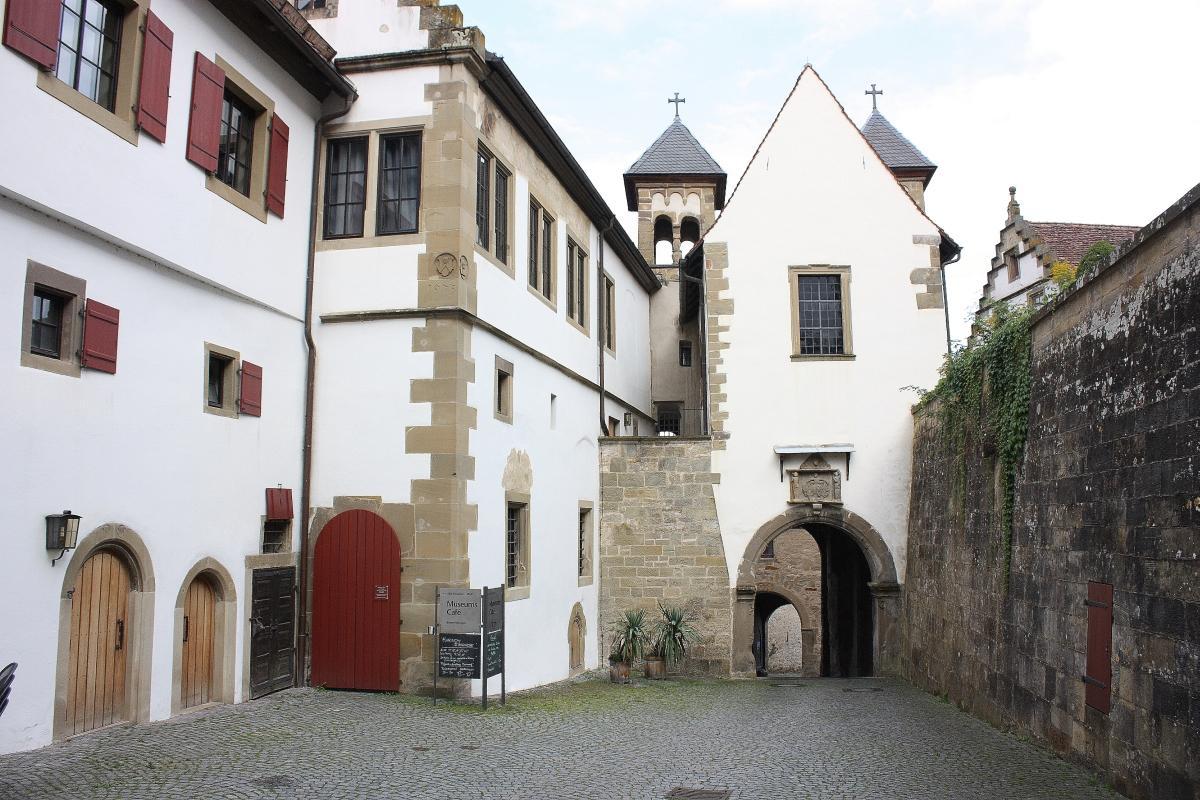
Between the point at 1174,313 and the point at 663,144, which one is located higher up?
the point at 663,144

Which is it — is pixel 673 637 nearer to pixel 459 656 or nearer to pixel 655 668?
pixel 655 668

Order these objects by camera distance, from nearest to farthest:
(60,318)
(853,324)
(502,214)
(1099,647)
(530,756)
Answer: (1099,647)
(60,318)
(530,756)
(502,214)
(853,324)

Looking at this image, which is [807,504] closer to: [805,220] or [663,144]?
[805,220]

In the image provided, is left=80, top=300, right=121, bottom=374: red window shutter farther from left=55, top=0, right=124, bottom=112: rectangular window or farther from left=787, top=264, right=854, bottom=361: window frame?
left=787, top=264, right=854, bottom=361: window frame

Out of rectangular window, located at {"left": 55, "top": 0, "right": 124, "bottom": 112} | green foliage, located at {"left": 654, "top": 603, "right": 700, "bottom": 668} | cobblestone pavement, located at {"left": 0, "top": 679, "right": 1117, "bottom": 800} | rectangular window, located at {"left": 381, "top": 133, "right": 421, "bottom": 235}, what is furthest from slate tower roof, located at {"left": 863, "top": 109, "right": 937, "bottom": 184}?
rectangular window, located at {"left": 55, "top": 0, "right": 124, "bottom": 112}

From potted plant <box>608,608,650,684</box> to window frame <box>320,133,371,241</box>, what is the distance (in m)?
7.73

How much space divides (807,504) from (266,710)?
32.4 feet

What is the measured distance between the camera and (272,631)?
36.8 feet

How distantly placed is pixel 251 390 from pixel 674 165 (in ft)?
64.4

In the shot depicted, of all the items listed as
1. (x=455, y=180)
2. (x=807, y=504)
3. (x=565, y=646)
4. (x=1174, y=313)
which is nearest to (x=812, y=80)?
(x=807, y=504)

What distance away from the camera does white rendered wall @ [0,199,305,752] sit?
7828mm

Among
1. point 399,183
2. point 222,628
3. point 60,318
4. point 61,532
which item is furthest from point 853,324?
point 61,532

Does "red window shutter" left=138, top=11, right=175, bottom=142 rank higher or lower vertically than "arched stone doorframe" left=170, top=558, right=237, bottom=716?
higher

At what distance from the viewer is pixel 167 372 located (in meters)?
9.67
